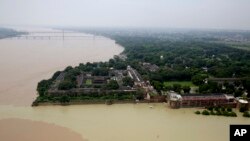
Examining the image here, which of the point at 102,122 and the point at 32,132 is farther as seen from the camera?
the point at 102,122

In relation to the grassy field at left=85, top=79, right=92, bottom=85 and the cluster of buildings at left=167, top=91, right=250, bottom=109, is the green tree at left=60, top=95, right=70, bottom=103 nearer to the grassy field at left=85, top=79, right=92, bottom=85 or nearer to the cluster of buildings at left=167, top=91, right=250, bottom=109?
the grassy field at left=85, top=79, right=92, bottom=85

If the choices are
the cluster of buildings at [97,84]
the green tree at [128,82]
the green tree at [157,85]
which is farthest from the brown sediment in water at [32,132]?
the green tree at [157,85]

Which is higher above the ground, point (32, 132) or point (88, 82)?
point (88, 82)

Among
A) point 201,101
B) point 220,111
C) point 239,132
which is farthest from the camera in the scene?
point 201,101

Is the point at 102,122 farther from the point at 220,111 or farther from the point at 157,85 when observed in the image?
the point at 157,85

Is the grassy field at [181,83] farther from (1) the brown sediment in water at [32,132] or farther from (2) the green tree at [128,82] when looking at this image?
(1) the brown sediment in water at [32,132]

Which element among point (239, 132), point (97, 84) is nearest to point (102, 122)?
point (97, 84)

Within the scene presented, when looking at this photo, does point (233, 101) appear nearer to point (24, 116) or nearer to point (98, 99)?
point (98, 99)

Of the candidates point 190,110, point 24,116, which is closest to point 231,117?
point 190,110
